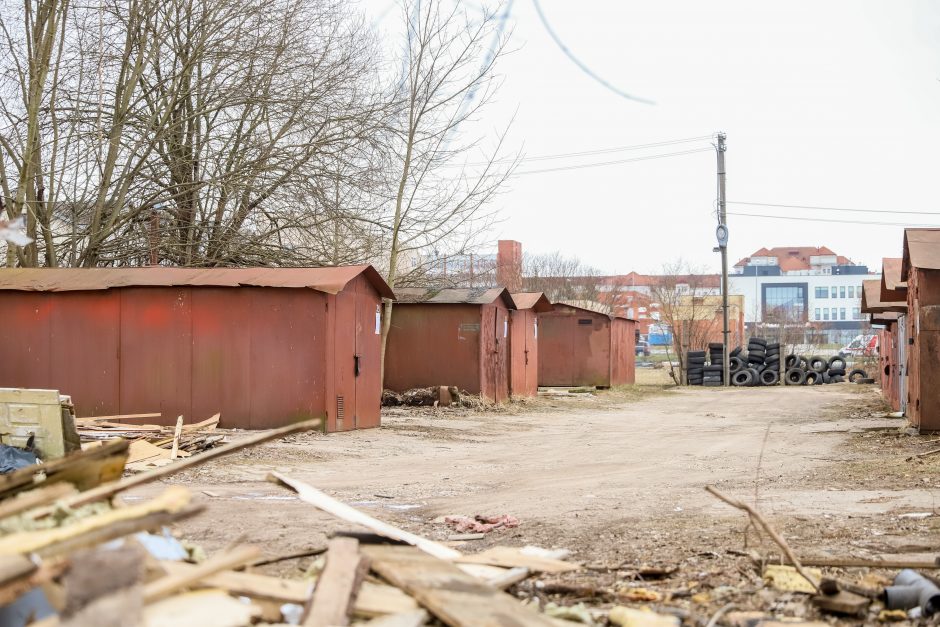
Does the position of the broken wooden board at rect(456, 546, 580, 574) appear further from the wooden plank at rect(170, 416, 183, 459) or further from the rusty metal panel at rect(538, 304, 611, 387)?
the rusty metal panel at rect(538, 304, 611, 387)

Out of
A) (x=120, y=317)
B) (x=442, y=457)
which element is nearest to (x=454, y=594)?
(x=442, y=457)

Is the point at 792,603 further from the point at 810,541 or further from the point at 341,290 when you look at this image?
the point at 341,290

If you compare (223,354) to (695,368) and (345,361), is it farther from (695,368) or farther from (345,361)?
(695,368)

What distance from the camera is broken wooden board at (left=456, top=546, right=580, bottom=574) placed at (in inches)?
222

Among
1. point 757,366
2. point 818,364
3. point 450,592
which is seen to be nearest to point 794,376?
point 818,364

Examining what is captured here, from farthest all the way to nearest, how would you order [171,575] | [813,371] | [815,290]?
1. [815,290]
2. [813,371]
3. [171,575]

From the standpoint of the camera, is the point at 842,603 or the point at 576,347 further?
the point at 576,347

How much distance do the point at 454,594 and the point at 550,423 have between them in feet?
51.3

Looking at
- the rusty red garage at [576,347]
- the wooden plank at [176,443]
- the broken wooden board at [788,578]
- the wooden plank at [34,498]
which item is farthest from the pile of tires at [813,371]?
the wooden plank at [34,498]

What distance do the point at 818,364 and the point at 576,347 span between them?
12752mm

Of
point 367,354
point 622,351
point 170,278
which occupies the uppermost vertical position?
point 170,278

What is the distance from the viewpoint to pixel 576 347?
110 ft

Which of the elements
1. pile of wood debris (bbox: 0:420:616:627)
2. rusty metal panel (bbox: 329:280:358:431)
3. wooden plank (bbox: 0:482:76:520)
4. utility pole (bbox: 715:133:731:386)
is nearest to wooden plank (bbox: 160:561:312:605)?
pile of wood debris (bbox: 0:420:616:627)

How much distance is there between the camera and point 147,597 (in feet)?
12.8
